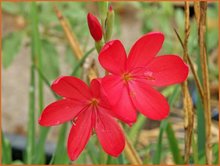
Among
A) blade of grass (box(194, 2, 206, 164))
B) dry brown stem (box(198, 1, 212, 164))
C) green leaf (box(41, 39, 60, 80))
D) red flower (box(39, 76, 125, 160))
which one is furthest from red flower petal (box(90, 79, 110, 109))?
green leaf (box(41, 39, 60, 80))

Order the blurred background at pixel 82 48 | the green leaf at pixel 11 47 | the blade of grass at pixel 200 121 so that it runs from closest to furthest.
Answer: the blade of grass at pixel 200 121 → the blurred background at pixel 82 48 → the green leaf at pixel 11 47

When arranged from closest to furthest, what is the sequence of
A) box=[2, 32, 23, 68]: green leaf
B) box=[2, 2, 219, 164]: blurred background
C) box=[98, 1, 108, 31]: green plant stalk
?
box=[98, 1, 108, 31]: green plant stalk
box=[2, 2, 219, 164]: blurred background
box=[2, 32, 23, 68]: green leaf

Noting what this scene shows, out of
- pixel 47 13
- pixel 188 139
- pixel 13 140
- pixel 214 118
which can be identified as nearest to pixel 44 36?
pixel 47 13

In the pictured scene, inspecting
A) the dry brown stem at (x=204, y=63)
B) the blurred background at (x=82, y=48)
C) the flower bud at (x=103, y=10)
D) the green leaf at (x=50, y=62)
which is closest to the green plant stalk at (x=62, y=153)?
the blurred background at (x=82, y=48)

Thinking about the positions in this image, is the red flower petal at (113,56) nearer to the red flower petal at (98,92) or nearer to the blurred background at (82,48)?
the red flower petal at (98,92)

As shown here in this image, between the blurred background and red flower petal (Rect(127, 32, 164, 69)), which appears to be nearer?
red flower petal (Rect(127, 32, 164, 69))

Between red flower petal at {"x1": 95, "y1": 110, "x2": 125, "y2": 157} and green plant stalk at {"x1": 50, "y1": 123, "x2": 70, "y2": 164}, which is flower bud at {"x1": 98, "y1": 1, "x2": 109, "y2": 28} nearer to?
red flower petal at {"x1": 95, "y1": 110, "x2": 125, "y2": 157}

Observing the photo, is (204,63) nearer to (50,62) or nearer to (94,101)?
(94,101)
